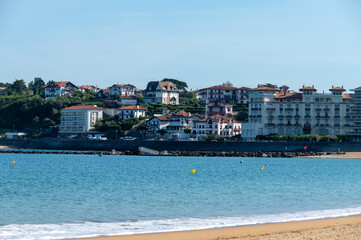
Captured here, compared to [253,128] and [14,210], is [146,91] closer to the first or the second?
[253,128]

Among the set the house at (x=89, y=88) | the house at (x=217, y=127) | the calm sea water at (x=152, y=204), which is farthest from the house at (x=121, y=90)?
the calm sea water at (x=152, y=204)

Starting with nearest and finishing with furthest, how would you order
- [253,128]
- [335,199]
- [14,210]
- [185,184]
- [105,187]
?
[14,210] → [335,199] → [105,187] → [185,184] → [253,128]

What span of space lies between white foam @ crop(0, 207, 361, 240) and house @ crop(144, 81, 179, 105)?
13385 cm

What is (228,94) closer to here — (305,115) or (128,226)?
(305,115)

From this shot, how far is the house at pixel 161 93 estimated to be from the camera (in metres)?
161

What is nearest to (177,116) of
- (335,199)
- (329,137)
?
(329,137)

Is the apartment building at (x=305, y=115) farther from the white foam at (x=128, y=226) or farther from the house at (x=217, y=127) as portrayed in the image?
the white foam at (x=128, y=226)

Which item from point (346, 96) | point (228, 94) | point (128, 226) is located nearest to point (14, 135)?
point (228, 94)

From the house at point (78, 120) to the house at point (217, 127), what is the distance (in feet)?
96.7

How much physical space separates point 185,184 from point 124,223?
2116 centimetres

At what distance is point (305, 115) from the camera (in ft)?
399

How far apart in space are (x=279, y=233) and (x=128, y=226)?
6.20 metres

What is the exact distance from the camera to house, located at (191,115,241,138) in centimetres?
12469

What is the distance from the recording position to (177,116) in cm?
13125
